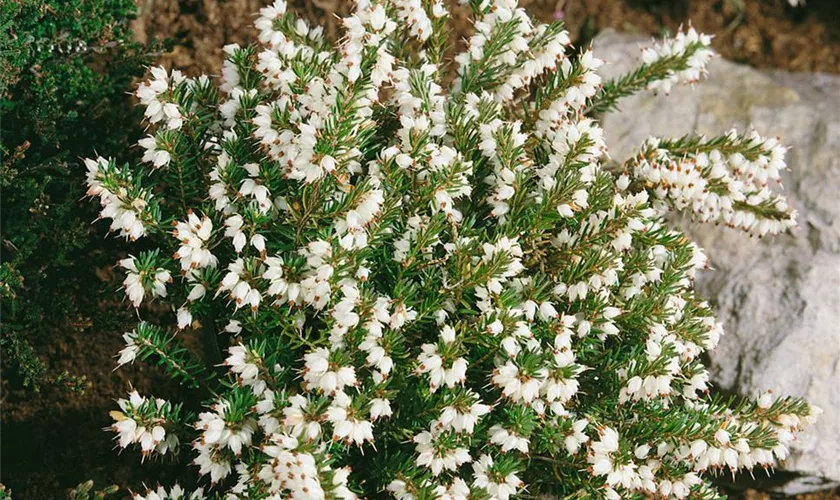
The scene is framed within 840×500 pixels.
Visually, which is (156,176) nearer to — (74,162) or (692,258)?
(74,162)

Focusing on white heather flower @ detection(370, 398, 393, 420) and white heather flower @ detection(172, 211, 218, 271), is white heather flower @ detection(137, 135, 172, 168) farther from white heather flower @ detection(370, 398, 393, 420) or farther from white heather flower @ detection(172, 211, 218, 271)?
white heather flower @ detection(370, 398, 393, 420)

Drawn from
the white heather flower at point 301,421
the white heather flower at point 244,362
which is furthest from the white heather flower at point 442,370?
the white heather flower at point 244,362

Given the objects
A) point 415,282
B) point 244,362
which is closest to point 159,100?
point 244,362

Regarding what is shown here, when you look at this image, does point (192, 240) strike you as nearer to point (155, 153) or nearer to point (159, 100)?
point (155, 153)

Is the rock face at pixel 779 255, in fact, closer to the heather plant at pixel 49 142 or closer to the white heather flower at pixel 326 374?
the white heather flower at pixel 326 374

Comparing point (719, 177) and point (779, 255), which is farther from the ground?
point (779, 255)

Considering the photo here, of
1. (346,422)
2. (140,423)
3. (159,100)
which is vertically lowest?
(140,423)

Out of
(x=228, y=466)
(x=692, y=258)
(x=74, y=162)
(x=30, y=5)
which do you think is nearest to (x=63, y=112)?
(x=74, y=162)
